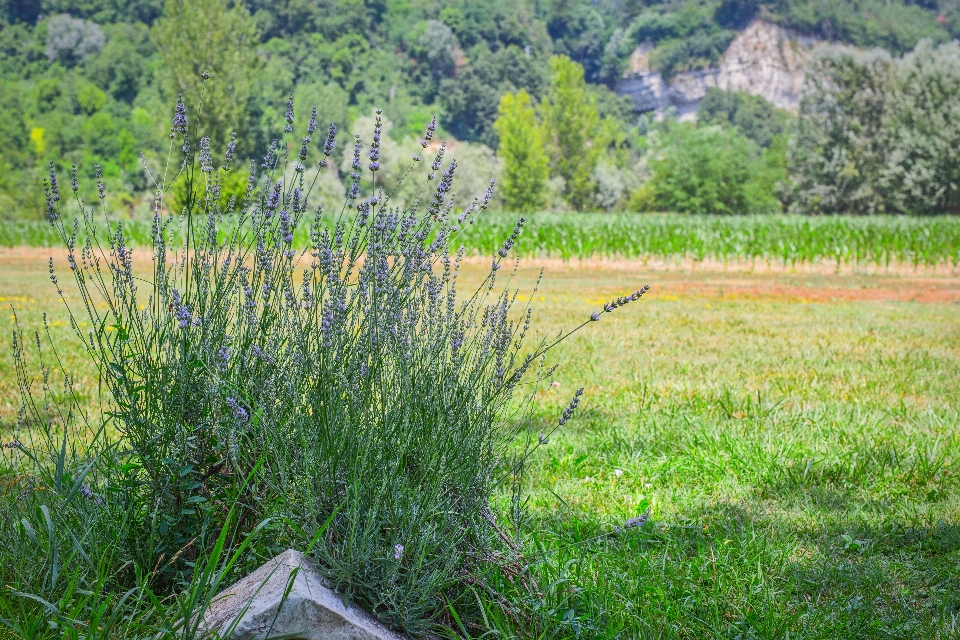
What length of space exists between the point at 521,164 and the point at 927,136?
2277 cm

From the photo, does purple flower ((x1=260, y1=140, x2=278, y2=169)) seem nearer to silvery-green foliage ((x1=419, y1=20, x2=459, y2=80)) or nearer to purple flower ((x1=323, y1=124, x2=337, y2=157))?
purple flower ((x1=323, y1=124, x2=337, y2=157))

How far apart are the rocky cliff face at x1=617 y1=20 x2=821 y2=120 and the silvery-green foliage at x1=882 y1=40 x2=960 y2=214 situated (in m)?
86.4

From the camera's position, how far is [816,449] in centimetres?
395

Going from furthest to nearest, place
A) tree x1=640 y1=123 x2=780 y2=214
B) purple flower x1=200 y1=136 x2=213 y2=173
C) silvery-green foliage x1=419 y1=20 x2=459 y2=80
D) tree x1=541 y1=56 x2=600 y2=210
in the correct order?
1. silvery-green foliage x1=419 y1=20 x2=459 y2=80
2. tree x1=541 y1=56 x2=600 y2=210
3. tree x1=640 y1=123 x2=780 y2=214
4. purple flower x1=200 y1=136 x2=213 y2=173

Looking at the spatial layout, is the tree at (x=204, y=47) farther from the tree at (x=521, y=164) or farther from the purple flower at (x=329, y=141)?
the purple flower at (x=329, y=141)

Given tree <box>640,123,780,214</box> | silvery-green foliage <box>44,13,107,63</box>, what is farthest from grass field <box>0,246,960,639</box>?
silvery-green foliage <box>44,13,107,63</box>

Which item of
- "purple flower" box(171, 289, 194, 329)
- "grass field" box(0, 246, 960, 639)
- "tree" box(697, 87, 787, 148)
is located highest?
"tree" box(697, 87, 787, 148)

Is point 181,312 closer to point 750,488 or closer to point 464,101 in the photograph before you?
point 750,488

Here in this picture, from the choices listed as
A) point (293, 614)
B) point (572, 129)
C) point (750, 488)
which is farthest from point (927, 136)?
point (293, 614)

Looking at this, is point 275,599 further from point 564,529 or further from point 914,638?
point 914,638

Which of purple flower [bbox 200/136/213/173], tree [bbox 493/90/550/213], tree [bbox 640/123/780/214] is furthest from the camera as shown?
tree [bbox 640/123/780/214]

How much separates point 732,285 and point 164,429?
13.9 metres

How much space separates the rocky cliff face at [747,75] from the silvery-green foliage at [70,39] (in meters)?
85.9

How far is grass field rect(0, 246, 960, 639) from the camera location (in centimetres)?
239
